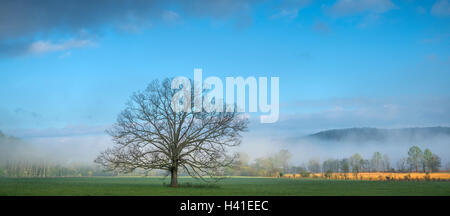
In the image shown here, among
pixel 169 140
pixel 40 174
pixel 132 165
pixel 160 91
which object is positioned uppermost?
pixel 160 91

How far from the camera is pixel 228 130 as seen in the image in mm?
38969
